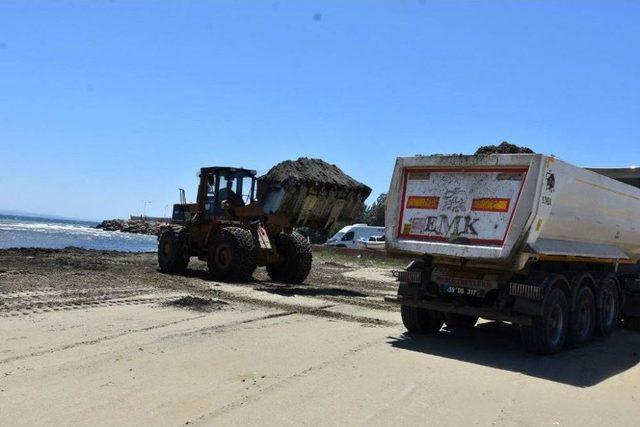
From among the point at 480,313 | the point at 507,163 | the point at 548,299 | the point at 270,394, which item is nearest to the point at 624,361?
the point at 548,299

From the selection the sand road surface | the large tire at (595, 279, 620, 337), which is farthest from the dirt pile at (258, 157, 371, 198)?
the large tire at (595, 279, 620, 337)

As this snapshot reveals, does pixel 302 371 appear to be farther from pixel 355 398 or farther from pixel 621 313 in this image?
pixel 621 313

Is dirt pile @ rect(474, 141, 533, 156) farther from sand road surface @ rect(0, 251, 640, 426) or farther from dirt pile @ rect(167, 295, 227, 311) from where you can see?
dirt pile @ rect(167, 295, 227, 311)

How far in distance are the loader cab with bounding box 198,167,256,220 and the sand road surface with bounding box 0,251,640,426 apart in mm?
5833

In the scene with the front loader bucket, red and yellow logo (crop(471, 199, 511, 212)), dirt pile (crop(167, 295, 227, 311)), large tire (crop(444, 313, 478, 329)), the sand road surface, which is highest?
the front loader bucket

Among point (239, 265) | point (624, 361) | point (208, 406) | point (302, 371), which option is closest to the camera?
point (208, 406)

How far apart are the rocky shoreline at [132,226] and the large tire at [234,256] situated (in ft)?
268

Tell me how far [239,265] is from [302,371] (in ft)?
30.9

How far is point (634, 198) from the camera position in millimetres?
11664

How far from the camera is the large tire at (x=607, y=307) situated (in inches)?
424

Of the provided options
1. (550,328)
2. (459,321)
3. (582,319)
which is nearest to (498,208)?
(550,328)

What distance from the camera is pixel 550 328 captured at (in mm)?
9047

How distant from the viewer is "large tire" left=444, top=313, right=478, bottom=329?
36.2 ft

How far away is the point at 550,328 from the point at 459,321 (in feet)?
7.56
